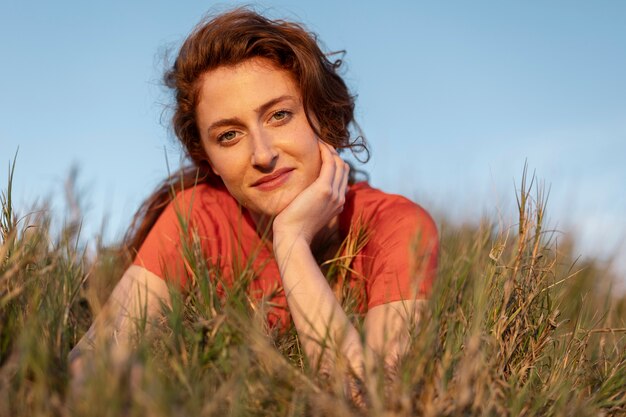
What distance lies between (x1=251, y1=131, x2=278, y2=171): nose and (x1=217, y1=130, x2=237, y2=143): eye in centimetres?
14

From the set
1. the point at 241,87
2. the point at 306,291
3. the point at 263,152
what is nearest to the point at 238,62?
the point at 241,87

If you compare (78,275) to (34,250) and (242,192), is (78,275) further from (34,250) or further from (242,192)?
(242,192)

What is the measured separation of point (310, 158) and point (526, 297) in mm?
1221

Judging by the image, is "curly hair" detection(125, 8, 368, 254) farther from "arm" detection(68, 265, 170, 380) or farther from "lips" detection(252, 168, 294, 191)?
"arm" detection(68, 265, 170, 380)

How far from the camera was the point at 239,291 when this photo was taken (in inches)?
79.4

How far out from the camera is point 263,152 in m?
2.84

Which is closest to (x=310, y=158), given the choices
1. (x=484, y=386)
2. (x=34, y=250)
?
(x=34, y=250)

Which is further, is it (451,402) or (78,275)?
(78,275)

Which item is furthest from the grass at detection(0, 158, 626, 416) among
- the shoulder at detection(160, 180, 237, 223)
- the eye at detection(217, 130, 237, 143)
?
the eye at detection(217, 130, 237, 143)

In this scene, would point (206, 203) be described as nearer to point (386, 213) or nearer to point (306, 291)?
point (386, 213)

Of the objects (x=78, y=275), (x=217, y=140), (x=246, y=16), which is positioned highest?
(x=246, y=16)

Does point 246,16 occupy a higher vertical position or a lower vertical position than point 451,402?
higher

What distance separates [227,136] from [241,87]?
236 mm

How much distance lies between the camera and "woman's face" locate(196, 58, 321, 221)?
289cm
